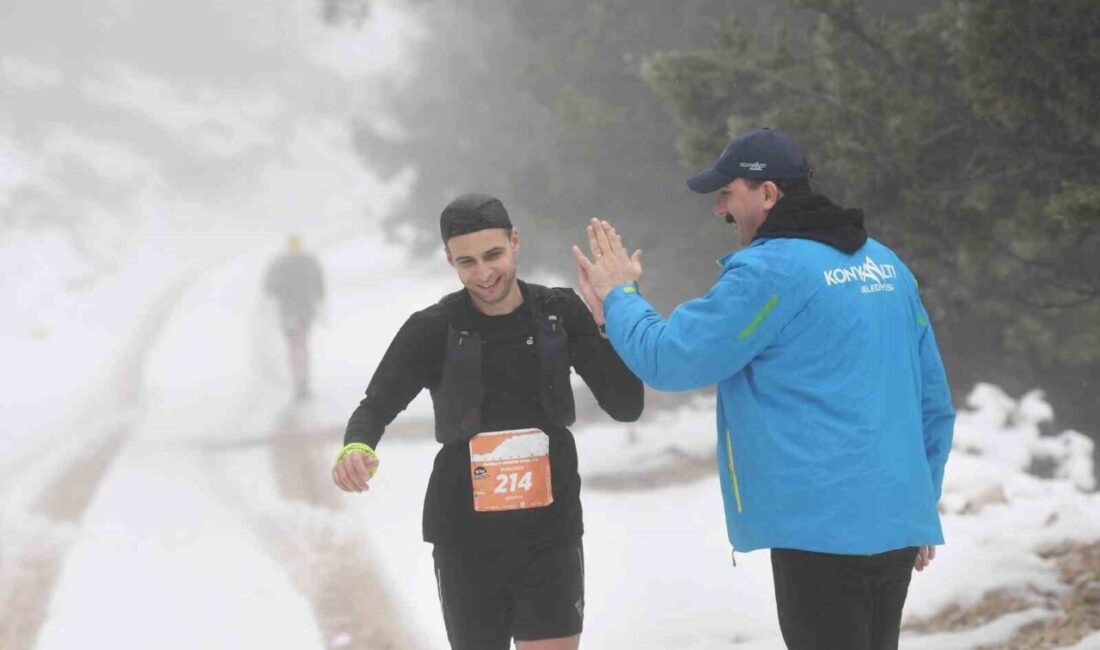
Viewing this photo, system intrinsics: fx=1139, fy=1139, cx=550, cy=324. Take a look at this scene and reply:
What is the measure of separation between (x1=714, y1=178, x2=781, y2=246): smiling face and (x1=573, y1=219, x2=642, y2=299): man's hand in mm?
276

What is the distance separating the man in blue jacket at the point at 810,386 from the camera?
2.71m

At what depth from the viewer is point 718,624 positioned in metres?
6.28

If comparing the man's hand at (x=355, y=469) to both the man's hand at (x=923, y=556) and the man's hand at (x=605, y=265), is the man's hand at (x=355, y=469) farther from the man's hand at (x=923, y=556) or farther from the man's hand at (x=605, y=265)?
the man's hand at (x=923, y=556)

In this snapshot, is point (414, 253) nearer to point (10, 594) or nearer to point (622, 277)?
point (10, 594)

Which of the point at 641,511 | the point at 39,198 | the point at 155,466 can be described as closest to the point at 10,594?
the point at 155,466

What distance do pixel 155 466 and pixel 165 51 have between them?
94.7 ft

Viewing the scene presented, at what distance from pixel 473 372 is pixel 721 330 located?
87 centimetres

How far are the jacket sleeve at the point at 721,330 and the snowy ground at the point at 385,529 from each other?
3447 millimetres

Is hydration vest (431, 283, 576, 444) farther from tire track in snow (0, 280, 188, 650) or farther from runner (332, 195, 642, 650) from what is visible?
tire track in snow (0, 280, 188, 650)

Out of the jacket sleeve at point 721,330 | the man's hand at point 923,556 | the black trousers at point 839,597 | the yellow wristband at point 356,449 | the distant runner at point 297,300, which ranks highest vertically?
the distant runner at point 297,300

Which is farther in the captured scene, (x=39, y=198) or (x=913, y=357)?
(x=39, y=198)

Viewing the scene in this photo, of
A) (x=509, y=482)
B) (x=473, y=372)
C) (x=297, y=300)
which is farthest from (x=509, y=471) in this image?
(x=297, y=300)

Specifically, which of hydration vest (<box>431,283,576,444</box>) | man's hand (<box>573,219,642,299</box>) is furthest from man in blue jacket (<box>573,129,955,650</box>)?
hydration vest (<box>431,283,576,444</box>)

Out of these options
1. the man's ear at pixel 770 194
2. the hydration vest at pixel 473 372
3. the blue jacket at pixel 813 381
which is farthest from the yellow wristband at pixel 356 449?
the man's ear at pixel 770 194
